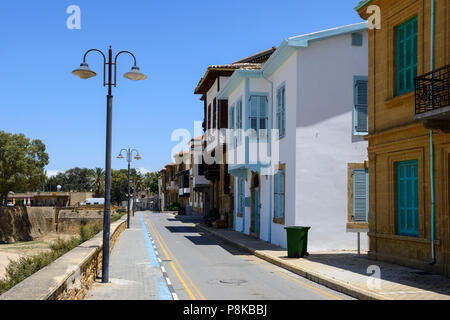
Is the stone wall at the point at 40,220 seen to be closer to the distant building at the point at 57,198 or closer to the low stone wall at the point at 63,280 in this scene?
the low stone wall at the point at 63,280

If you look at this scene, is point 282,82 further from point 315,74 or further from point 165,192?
point 165,192

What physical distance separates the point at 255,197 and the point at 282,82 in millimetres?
7117

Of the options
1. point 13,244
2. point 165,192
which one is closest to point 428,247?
point 13,244

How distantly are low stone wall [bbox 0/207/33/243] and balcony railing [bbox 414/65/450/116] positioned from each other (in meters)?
42.0

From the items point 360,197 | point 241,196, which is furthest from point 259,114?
point 241,196

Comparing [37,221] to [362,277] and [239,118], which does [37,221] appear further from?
[362,277]

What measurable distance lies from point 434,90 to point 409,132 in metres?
1.75

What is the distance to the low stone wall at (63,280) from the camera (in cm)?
708

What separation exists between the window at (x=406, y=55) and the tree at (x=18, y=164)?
39.3 metres

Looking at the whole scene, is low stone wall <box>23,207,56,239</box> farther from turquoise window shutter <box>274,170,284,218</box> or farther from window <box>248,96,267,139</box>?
turquoise window shutter <box>274,170,284,218</box>

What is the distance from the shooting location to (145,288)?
1201 cm

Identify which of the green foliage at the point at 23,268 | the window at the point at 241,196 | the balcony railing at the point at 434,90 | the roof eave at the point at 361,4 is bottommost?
the green foliage at the point at 23,268

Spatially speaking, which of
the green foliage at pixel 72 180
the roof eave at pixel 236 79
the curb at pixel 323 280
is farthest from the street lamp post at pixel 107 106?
the green foliage at pixel 72 180

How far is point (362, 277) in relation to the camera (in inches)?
489
